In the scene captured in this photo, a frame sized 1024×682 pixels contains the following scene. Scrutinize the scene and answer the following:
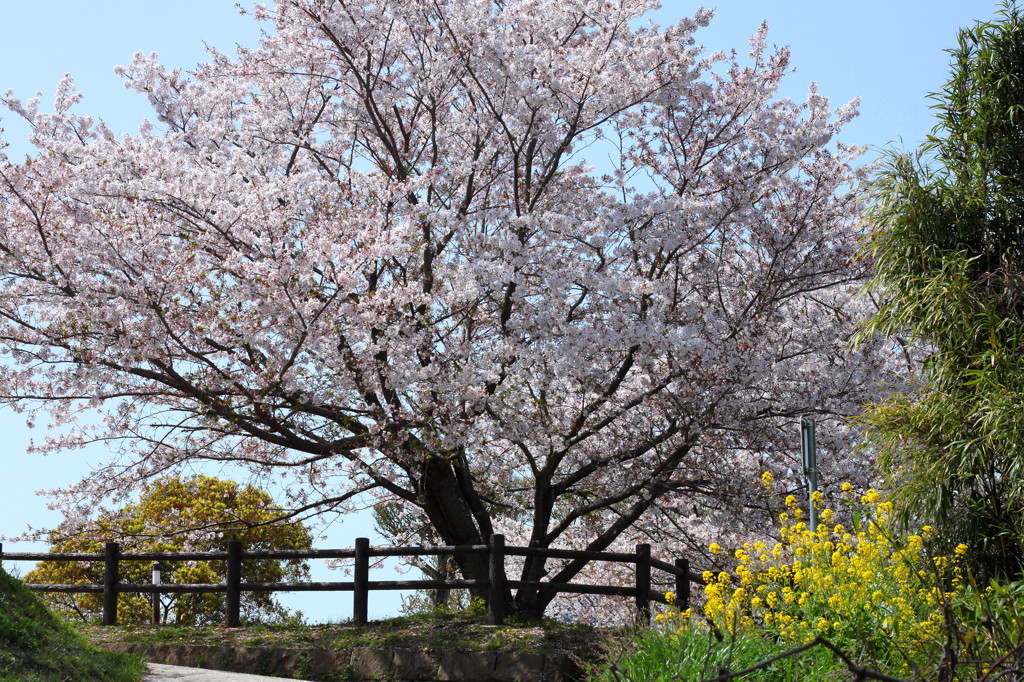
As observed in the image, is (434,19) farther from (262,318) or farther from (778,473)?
(778,473)

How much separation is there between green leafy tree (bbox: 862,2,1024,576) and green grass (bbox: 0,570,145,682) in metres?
7.67

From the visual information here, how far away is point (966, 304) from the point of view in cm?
955

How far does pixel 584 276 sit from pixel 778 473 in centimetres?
431

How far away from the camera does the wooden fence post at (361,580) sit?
36.7 ft

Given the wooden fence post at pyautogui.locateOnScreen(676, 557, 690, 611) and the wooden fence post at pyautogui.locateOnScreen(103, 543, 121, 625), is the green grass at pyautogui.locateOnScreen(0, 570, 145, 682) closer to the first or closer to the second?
the wooden fence post at pyautogui.locateOnScreen(103, 543, 121, 625)

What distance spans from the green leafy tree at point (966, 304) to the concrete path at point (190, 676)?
6.72 metres

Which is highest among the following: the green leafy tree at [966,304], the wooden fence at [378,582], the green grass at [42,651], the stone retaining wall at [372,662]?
the green leafy tree at [966,304]

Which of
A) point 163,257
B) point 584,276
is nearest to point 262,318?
point 163,257

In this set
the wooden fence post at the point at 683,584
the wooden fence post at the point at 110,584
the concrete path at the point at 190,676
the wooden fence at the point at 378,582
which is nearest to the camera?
the concrete path at the point at 190,676

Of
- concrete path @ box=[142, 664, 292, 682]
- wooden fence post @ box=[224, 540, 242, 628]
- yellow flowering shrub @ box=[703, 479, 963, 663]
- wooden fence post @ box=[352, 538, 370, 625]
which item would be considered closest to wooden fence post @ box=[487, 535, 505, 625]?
wooden fence post @ box=[352, 538, 370, 625]

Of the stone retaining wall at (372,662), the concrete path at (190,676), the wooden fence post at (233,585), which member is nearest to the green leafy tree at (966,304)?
the stone retaining wall at (372,662)

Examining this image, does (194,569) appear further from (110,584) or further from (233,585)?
(233,585)

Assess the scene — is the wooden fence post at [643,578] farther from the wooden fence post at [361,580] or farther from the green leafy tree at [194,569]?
the green leafy tree at [194,569]

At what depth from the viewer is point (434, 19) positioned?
11.3 meters
